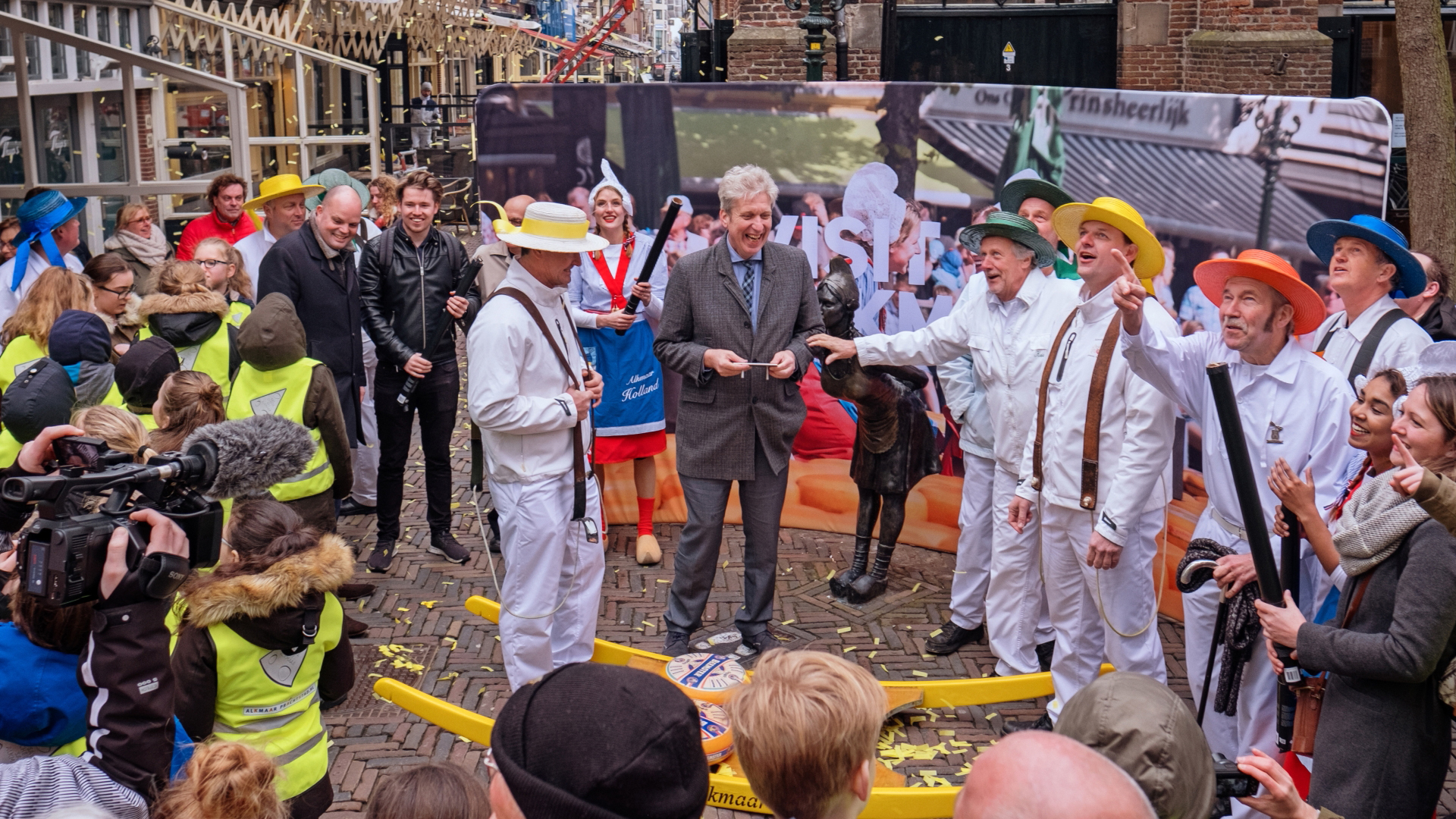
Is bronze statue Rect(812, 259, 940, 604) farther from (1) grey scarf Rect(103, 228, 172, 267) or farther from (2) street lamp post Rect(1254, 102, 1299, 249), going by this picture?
(1) grey scarf Rect(103, 228, 172, 267)

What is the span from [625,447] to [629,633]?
1.41m

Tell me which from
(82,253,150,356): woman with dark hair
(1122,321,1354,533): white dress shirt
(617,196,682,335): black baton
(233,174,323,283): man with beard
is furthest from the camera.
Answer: (233,174,323,283): man with beard

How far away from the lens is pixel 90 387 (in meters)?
5.09

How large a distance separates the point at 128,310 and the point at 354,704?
8.08ft

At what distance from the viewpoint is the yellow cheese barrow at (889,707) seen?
13.8 ft

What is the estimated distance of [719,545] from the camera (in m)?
5.48

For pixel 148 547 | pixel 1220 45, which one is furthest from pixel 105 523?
pixel 1220 45

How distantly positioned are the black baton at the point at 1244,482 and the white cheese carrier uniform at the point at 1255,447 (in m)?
0.58

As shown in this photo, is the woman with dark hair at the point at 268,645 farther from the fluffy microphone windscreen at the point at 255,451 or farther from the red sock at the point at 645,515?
the red sock at the point at 645,515

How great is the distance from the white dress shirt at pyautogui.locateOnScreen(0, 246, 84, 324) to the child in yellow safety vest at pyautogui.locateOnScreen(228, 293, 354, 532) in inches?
94.6

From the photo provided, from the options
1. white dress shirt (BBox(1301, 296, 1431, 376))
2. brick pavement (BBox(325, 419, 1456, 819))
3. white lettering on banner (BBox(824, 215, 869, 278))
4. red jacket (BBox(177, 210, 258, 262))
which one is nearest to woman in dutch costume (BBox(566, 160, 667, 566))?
brick pavement (BBox(325, 419, 1456, 819))

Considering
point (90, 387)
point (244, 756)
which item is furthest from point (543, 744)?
point (90, 387)

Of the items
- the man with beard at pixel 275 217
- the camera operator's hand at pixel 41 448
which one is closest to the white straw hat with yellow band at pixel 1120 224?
the camera operator's hand at pixel 41 448

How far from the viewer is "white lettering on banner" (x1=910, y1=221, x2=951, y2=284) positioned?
21.5ft
